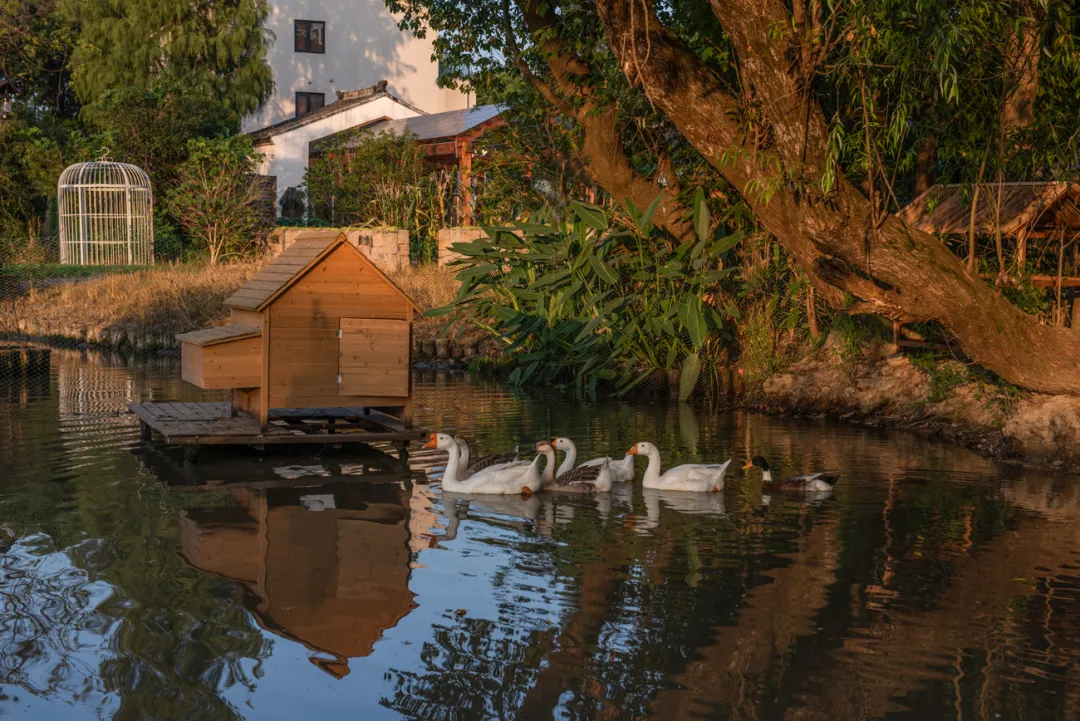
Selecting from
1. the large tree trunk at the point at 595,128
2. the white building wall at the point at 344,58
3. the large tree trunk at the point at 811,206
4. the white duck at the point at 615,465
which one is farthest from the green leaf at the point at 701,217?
the white building wall at the point at 344,58

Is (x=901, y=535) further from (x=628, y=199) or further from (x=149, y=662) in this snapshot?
(x=628, y=199)

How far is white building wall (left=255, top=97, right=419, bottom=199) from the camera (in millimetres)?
52875

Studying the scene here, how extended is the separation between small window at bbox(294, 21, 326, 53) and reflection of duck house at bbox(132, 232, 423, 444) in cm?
5179

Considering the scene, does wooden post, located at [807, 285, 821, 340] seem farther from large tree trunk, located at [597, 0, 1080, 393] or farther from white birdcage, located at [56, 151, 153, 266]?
white birdcage, located at [56, 151, 153, 266]

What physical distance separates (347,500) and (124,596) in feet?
12.3

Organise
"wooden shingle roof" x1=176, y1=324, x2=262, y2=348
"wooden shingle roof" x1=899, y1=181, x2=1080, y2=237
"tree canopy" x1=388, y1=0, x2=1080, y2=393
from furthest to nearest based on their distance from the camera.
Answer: "wooden shingle roof" x1=899, y1=181, x2=1080, y2=237 → "wooden shingle roof" x1=176, y1=324, x2=262, y2=348 → "tree canopy" x1=388, y1=0, x2=1080, y2=393

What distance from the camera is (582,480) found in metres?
12.8

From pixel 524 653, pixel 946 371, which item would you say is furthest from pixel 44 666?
pixel 946 371

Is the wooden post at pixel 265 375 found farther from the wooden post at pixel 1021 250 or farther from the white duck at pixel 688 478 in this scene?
the wooden post at pixel 1021 250

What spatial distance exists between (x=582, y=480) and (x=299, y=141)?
141 feet

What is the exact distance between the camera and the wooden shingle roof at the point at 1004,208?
14820 mm

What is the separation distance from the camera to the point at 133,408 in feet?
52.5

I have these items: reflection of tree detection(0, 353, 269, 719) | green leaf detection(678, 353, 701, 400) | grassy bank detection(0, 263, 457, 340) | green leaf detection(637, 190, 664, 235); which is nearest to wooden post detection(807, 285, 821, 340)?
green leaf detection(678, 353, 701, 400)

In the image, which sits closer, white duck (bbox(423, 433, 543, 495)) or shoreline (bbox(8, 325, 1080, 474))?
white duck (bbox(423, 433, 543, 495))
